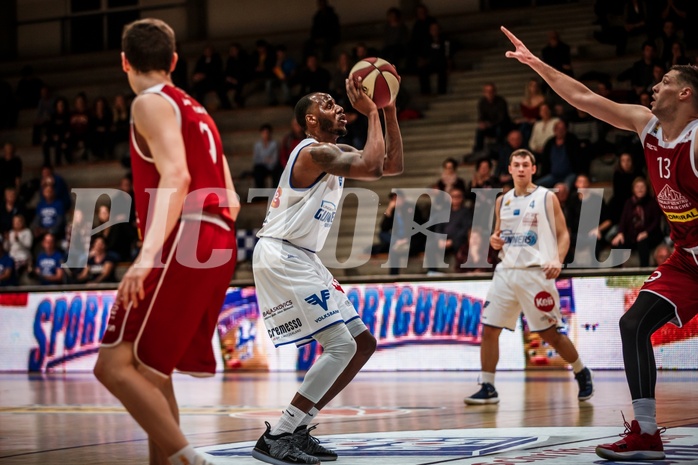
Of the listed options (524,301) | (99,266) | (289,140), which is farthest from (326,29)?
(524,301)

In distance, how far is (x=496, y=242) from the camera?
10.0m

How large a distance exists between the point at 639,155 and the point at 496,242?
5526 millimetres

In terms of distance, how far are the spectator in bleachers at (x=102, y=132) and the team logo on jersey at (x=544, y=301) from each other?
13.2m

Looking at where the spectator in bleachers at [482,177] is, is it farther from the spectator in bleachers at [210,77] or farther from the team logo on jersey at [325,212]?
the team logo on jersey at [325,212]

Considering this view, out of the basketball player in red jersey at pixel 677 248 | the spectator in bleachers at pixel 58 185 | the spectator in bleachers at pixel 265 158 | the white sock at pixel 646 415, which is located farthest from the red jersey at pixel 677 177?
the spectator in bleachers at pixel 58 185

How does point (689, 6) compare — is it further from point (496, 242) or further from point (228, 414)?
point (228, 414)

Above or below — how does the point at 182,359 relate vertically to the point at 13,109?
below

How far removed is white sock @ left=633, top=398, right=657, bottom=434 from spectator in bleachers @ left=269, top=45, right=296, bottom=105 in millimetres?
15002

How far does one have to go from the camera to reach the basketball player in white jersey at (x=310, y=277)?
5879 millimetres

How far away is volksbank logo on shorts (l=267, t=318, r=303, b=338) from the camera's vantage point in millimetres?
6133

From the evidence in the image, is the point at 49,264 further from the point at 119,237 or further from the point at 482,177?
the point at 482,177

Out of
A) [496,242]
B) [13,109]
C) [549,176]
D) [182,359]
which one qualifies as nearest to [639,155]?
[549,176]

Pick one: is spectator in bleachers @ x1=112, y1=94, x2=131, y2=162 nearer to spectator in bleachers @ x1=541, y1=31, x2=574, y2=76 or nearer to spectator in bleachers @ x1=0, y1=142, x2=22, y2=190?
spectator in bleachers @ x1=0, y1=142, x2=22, y2=190

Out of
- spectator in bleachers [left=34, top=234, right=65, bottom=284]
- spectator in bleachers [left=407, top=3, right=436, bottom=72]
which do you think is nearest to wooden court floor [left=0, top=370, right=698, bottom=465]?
spectator in bleachers [left=34, top=234, right=65, bottom=284]
